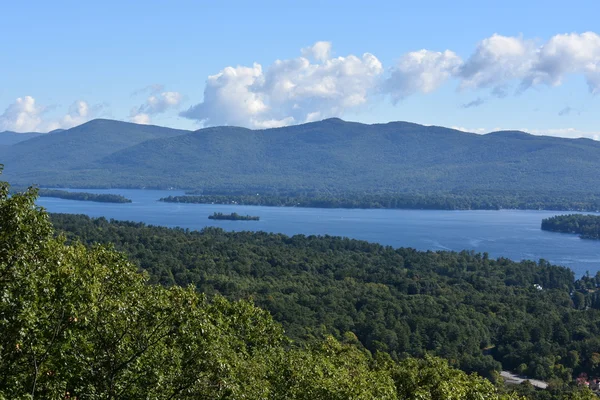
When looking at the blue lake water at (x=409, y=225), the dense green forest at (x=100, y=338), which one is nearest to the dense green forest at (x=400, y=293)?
the dense green forest at (x=100, y=338)

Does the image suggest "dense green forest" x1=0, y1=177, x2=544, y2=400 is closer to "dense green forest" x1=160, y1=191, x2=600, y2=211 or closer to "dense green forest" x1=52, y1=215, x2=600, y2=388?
"dense green forest" x1=52, y1=215, x2=600, y2=388

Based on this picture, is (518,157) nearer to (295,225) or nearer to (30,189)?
(295,225)

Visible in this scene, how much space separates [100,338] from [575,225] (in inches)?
4165

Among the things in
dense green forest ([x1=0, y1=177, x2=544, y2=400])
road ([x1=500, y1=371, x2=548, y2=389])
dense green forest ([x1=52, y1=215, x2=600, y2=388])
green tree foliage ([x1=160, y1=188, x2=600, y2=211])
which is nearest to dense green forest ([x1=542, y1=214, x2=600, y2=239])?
green tree foliage ([x1=160, y1=188, x2=600, y2=211])

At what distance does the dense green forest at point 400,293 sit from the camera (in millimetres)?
35562

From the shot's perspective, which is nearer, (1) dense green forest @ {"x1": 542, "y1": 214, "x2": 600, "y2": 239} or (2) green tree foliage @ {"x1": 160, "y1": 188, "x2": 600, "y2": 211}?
(1) dense green forest @ {"x1": 542, "y1": 214, "x2": 600, "y2": 239}

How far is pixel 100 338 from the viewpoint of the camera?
8.79 metres

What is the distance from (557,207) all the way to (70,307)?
473 feet

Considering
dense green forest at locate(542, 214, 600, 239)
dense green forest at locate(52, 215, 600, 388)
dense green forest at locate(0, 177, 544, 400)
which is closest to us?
dense green forest at locate(0, 177, 544, 400)

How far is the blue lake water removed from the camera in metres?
79.5

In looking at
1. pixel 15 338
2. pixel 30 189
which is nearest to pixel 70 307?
pixel 15 338

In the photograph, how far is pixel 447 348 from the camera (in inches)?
1395

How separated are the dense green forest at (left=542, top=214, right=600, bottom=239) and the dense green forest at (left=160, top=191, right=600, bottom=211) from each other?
31.5m

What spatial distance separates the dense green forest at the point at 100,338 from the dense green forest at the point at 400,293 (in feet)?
41.6
